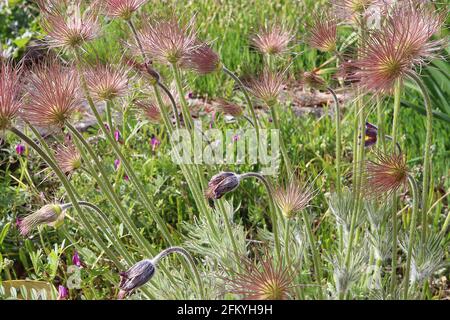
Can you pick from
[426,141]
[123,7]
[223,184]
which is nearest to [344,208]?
[426,141]

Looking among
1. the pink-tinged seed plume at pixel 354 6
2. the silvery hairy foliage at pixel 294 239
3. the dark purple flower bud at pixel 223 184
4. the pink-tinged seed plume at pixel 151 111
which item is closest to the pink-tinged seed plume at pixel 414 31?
the pink-tinged seed plume at pixel 354 6

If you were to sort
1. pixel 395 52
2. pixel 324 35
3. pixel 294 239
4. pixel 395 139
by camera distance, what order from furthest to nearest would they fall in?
1. pixel 294 239
2. pixel 324 35
3. pixel 395 139
4. pixel 395 52

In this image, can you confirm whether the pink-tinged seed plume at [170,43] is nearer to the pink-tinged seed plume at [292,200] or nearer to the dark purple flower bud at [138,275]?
the pink-tinged seed plume at [292,200]

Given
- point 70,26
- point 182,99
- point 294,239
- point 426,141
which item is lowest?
point 294,239

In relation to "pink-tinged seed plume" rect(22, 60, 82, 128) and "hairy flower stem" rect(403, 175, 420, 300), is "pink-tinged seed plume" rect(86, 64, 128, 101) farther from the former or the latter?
"hairy flower stem" rect(403, 175, 420, 300)

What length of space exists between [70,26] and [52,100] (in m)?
0.21

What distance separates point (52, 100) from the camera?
3.81 feet

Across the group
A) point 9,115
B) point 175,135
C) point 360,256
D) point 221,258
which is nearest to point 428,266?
point 360,256

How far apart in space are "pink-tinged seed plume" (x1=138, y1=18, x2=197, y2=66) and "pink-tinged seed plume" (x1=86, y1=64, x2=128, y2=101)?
2.9 inches

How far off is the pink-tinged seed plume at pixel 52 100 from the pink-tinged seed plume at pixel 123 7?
8.7 inches

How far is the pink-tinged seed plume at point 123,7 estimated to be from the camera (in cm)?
134

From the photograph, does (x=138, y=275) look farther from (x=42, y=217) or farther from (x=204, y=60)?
(x=204, y=60)

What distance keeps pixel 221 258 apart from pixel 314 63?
2098 mm
